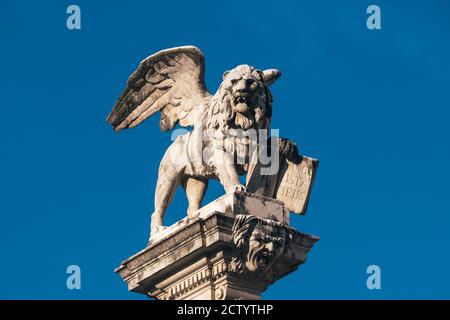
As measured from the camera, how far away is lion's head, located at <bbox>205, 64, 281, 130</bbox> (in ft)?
130

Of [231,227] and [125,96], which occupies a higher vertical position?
[125,96]

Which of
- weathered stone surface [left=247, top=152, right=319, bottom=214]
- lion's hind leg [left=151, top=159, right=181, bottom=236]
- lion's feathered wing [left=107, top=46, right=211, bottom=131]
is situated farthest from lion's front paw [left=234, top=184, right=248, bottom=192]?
lion's feathered wing [left=107, top=46, right=211, bottom=131]

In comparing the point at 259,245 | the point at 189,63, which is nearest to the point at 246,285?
the point at 259,245

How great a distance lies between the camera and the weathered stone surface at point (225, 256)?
38.2 m

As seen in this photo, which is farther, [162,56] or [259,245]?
[162,56]

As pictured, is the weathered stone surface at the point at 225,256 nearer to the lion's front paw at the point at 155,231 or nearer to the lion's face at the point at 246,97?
the lion's front paw at the point at 155,231

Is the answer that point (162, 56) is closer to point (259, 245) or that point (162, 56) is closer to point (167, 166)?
point (167, 166)

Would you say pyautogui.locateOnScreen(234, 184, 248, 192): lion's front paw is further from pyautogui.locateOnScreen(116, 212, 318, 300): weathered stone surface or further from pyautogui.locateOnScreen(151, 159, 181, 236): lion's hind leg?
pyautogui.locateOnScreen(151, 159, 181, 236): lion's hind leg

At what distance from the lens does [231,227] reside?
38.3 m

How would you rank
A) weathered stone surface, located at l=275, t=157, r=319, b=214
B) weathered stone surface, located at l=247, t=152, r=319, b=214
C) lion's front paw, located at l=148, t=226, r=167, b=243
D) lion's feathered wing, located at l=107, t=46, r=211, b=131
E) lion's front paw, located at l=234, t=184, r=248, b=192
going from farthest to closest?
lion's feathered wing, located at l=107, t=46, r=211, b=131 < weathered stone surface, located at l=275, t=157, r=319, b=214 < weathered stone surface, located at l=247, t=152, r=319, b=214 < lion's front paw, located at l=148, t=226, r=167, b=243 < lion's front paw, located at l=234, t=184, r=248, b=192

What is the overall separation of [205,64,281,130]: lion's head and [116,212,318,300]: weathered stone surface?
81.9 inches

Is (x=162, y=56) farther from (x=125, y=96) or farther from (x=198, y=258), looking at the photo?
(x=198, y=258)
